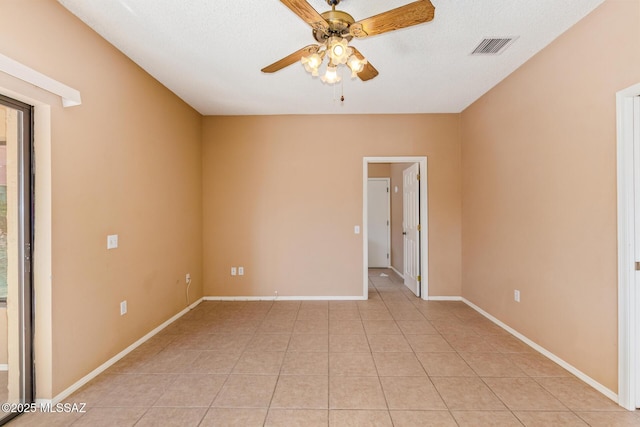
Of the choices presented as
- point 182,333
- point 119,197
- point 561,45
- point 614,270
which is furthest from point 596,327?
point 119,197

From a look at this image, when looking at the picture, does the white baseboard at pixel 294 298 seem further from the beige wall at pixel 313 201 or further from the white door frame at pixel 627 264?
the white door frame at pixel 627 264

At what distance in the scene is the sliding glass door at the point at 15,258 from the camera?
1.86 meters

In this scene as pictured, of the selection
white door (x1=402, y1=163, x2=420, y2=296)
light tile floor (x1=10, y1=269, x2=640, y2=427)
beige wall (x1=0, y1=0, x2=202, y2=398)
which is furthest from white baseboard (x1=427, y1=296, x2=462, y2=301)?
beige wall (x1=0, y1=0, x2=202, y2=398)

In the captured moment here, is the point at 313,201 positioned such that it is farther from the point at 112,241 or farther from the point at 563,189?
the point at 563,189

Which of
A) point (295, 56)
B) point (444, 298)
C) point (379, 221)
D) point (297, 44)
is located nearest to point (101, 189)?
point (295, 56)

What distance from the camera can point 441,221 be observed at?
440 cm

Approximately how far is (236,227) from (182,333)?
1652mm

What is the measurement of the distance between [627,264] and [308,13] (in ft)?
8.32

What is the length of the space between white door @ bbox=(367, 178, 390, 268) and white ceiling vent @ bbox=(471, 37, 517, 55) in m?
4.21

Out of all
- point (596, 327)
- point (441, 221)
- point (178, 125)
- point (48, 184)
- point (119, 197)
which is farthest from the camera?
point (441, 221)

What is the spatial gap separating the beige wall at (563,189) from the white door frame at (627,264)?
0.22 ft

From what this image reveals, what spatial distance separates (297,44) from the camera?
2574 mm

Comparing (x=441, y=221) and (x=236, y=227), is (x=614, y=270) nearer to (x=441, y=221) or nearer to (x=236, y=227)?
(x=441, y=221)

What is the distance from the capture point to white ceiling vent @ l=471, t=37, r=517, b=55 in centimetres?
251
